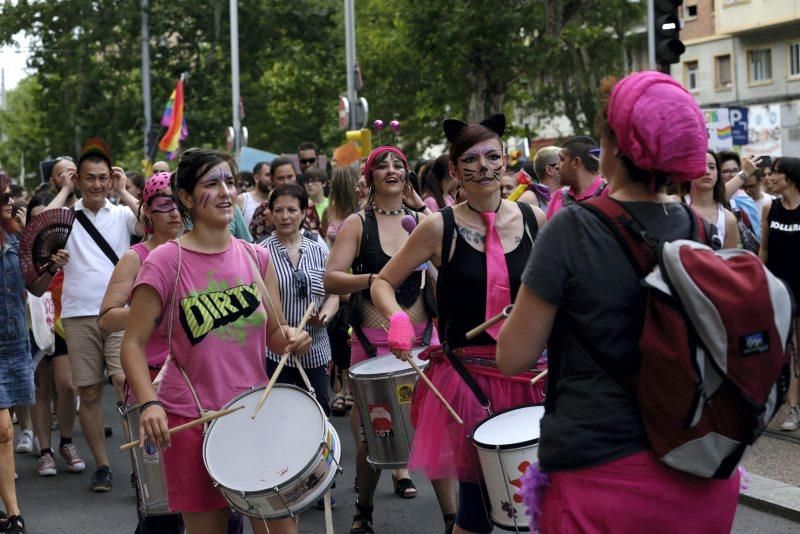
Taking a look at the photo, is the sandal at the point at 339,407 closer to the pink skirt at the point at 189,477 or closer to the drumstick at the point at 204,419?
the pink skirt at the point at 189,477

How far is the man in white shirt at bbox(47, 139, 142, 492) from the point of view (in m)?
8.09

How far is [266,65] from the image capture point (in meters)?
40.6

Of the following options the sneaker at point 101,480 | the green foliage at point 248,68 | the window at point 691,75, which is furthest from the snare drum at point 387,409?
the window at point 691,75

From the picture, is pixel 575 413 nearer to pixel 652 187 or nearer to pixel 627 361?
pixel 627 361

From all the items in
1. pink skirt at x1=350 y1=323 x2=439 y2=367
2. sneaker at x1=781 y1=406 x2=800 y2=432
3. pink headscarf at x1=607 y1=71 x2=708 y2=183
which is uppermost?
pink headscarf at x1=607 y1=71 x2=708 y2=183

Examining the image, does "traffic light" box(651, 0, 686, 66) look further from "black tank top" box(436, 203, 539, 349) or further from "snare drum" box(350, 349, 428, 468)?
"black tank top" box(436, 203, 539, 349)

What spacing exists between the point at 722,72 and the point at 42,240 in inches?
1608

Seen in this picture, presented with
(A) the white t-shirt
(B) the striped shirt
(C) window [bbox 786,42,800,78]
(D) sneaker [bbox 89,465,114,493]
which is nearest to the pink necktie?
(B) the striped shirt

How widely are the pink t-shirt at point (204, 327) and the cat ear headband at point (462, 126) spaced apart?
3.83 feet

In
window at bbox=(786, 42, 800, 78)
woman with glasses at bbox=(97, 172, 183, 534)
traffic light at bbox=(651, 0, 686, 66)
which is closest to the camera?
woman with glasses at bbox=(97, 172, 183, 534)

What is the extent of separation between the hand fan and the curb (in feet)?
13.6

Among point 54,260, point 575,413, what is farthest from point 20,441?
point 575,413

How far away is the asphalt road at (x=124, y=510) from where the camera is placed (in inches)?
271

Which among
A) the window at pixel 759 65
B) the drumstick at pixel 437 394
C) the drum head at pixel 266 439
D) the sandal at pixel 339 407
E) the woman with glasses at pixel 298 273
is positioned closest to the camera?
the drum head at pixel 266 439
